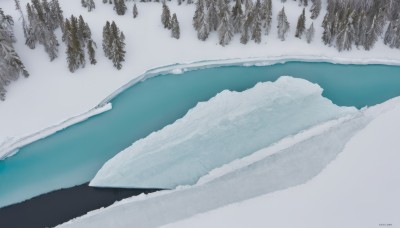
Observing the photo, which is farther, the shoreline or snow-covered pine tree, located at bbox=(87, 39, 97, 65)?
snow-covered pine tree, located at bbox=(87, 39, 97, 65)

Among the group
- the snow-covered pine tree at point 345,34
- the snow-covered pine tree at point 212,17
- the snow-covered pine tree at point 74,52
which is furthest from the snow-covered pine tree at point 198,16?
the snow-covered pine tree at point 345,34

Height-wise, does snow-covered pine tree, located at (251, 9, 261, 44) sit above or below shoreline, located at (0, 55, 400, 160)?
above

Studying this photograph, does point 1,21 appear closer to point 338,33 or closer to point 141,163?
point 141,163

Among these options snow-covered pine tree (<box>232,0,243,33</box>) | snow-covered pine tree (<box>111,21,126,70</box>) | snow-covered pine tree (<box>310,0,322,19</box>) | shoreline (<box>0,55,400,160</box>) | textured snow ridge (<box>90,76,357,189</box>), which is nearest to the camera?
textured snow ridge (<box>90,76,357,189</box>)

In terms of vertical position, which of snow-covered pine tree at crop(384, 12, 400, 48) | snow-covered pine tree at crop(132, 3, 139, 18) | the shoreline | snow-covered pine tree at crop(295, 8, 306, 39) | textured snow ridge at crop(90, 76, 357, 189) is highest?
snow-covered pine tree at crop(132, 3, 139, 18)

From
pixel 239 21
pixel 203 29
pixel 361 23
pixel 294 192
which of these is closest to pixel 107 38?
pixel 203 29

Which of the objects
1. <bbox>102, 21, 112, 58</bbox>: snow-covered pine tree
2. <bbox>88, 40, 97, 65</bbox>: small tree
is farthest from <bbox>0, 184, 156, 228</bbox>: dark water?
<bbox>102, 21, 112, 58</bbox>: snow-covered pine tree

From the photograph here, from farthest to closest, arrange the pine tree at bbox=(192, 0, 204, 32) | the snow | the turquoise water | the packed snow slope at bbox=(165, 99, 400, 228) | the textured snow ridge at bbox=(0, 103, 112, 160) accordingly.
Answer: the pine tree at bbox=(192, 0, 204, 32), the textured snow ridge at bbox=(0, 103, 112, 160), the turquoise water, the snow, the packed snow slope at bbox=(165, 99, 400, 228)

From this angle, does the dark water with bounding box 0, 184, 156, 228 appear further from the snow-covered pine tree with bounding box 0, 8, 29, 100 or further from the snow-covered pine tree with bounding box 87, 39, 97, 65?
the snow-covered pine tree with bounding box 87, 39, 97, 65
